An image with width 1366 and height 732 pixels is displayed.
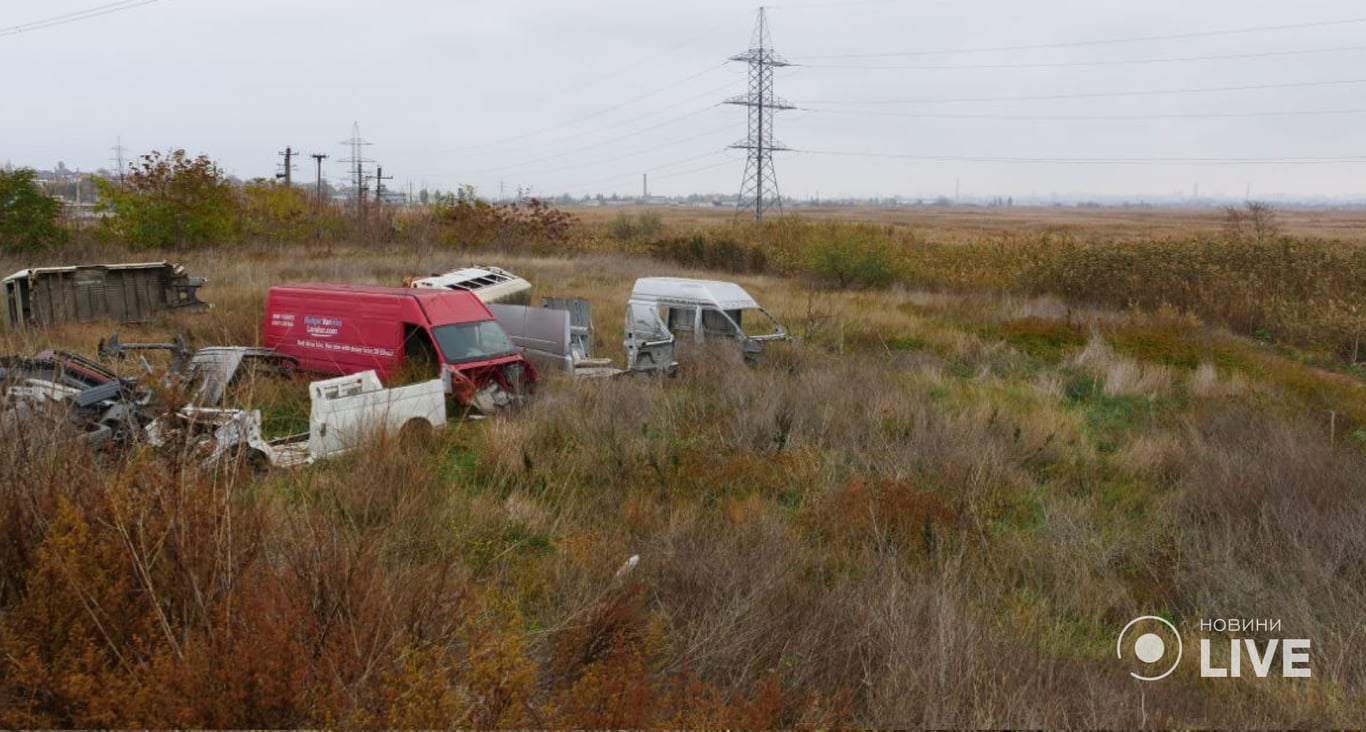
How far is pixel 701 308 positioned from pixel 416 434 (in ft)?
22.6

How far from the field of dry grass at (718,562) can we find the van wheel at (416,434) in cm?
24

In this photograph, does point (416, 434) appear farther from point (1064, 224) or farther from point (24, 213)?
point (1064, 224)

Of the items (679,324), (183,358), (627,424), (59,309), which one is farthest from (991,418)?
(59,309)

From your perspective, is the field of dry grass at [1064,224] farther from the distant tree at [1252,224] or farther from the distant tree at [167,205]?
the distant tree at [167,205]

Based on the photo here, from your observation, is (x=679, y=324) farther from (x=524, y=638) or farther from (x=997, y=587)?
(x=524, y=638)

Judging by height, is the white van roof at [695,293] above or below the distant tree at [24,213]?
below

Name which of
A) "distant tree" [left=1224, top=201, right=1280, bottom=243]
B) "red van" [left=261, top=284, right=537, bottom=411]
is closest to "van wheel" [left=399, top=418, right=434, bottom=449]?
→ "red van" [left=261, top=284, right=537, bottom=411]

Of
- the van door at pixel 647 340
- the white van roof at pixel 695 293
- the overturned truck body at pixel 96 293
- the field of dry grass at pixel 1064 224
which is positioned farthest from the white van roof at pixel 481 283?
the field of dry grass at pixel 1064 224

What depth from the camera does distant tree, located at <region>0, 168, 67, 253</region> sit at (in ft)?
73.8

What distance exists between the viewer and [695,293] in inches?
590

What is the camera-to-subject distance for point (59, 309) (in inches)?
617

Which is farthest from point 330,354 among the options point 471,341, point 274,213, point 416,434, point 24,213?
point 274,213

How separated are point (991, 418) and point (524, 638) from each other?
25.8 ft

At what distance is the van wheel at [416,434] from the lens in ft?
27.3
